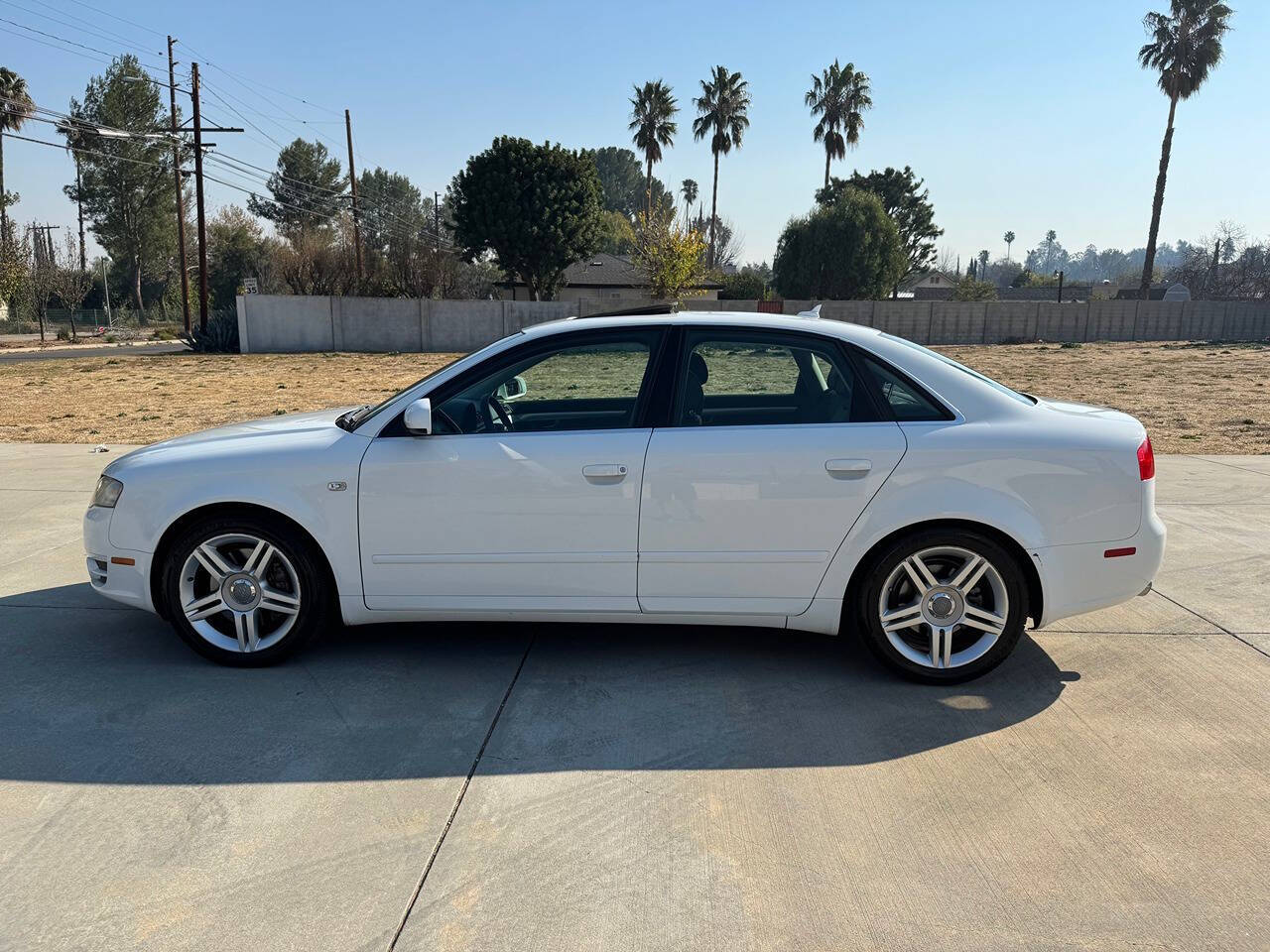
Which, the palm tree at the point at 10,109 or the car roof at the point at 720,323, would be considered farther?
the palm tree at the point at 10,109

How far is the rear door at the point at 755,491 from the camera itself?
390 cm

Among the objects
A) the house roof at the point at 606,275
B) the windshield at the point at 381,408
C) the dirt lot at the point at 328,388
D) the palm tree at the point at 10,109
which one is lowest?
the dirt lot at the point at 328,388

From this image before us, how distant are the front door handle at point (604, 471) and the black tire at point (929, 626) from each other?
1164mm

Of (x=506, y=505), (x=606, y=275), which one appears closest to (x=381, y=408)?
(x=506, y=505)

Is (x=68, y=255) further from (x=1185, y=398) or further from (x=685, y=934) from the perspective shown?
(x=685, y=934)

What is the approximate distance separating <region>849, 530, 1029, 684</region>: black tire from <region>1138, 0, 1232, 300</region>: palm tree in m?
51.4

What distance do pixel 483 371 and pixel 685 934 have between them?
2.52m

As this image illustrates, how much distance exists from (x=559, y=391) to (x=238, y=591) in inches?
69.5

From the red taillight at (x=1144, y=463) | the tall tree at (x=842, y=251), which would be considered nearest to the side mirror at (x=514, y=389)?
the red taillight at (x=1144, y=463)

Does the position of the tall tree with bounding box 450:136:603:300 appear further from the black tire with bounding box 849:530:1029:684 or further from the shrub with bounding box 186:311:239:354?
the black tire with bounding box 849:530:1029:684

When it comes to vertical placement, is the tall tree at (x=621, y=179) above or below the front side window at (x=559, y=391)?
above

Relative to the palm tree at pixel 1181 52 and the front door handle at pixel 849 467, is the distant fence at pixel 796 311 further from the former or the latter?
the front door handle at pixel 849 467

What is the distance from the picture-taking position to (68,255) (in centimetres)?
5622

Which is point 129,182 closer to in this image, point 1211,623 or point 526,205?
point 526,205
